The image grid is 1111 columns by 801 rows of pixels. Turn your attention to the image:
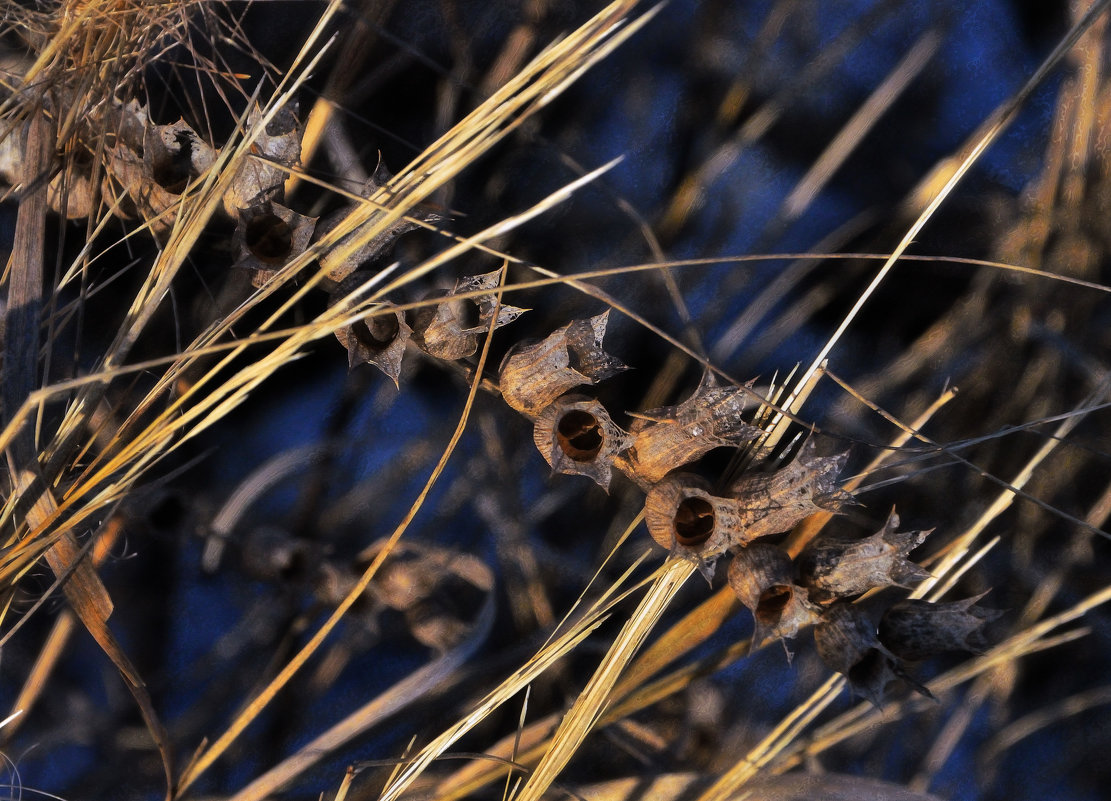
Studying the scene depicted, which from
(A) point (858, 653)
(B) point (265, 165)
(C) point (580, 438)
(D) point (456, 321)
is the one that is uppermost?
(B) point (265, 165)

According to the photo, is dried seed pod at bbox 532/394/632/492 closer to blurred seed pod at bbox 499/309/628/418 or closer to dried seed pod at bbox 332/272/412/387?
blurred seed pod at bbox 499/309/628/418

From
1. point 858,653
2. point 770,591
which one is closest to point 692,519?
point 770,591

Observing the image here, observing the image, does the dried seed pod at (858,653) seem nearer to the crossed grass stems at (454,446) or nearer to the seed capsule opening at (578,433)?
the crossed grass stems at (454,446)

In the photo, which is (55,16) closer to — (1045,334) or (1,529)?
(1,529)

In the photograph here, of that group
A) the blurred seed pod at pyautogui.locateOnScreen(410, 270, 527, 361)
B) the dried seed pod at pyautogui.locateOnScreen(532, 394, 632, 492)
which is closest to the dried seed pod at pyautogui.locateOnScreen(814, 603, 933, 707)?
the dried seed pod at pyautogui.locateOnScreen(532, 394, 632, 492)

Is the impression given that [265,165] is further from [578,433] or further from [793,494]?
[793,494]

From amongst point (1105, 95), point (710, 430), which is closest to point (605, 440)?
point (710, 430)

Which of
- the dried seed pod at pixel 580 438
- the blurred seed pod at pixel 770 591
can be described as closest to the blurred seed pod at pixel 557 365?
the dried seed pod at pixel 580 438
